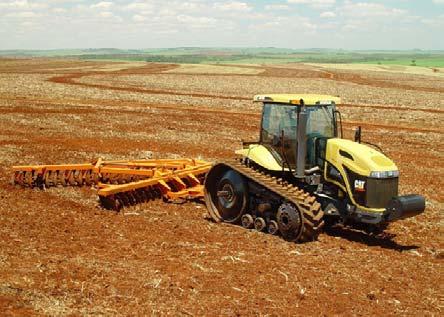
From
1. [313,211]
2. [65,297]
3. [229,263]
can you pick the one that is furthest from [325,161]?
[65,297]

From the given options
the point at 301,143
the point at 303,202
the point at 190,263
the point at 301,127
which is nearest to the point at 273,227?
the point at 303,202

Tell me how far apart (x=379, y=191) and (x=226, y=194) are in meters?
3.32

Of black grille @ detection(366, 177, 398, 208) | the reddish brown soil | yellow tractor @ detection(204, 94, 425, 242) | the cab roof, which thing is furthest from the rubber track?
the cab roof

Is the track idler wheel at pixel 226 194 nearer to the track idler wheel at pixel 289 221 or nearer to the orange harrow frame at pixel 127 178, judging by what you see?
the orange harrow frame at pixel 127 178

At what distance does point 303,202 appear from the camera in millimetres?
10016

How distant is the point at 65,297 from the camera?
752cm

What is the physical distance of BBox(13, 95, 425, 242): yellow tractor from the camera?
9859 mm

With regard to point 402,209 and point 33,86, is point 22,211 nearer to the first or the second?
point 402,209

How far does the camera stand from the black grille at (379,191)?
9.77 metres

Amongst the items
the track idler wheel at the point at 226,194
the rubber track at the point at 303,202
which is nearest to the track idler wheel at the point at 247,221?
the track idler wheel at the point at 226,194

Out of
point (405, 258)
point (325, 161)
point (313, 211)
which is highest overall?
point (325, 161)

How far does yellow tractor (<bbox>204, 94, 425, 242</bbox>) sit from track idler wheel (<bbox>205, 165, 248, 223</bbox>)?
0.07ft

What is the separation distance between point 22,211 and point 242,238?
4905 millimetres

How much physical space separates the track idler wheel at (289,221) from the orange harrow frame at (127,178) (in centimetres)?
314
